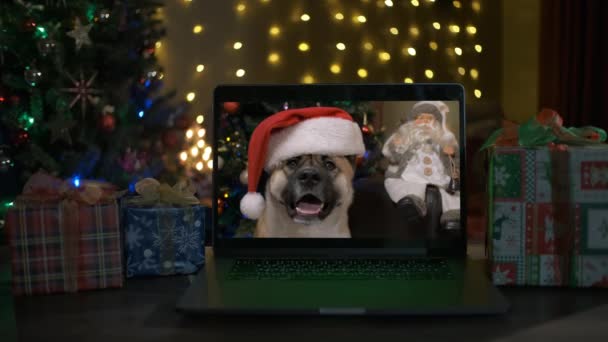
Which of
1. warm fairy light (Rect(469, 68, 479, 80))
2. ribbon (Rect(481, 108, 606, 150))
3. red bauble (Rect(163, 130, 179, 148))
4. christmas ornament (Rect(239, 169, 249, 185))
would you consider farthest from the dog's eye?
warm fairy light (Rect(469, 68, 479, 80))

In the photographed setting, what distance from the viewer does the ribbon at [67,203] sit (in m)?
0.75

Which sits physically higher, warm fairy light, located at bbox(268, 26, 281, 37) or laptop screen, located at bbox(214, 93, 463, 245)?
warm fairy light, located at bbox(268, 26, 281, 37)

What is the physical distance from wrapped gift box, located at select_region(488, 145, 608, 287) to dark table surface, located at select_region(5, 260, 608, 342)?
0.05m

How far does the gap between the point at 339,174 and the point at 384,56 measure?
99.6 inches

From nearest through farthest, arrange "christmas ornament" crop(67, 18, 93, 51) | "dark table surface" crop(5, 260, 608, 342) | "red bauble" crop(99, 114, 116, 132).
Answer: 1. "dark table surface" crop(5, 260, 608, 342)
2. "christmas ornament" crop(67, 18, 93, 51)
3. "red bauble" crop(99, 114, 116, 132)

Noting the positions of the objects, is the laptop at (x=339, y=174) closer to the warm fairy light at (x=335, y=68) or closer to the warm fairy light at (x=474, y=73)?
the warm fairy light at (x=335, y=68)

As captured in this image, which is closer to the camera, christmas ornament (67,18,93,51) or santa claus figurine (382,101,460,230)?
santa claus figurine (382,101,460,230)

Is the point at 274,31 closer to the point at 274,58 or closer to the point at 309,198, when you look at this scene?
the point at 274,58

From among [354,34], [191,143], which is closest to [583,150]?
[191,143]

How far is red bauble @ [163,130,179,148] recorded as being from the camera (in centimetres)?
254

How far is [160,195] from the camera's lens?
33.7 inches

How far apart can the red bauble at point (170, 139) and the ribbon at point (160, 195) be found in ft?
5.65

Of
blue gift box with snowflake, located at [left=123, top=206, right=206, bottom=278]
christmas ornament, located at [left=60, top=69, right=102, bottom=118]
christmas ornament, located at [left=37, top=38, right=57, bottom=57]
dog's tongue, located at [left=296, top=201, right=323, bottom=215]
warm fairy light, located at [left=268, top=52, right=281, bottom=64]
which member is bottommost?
blue gift box with snowflake, located at [left=123, top=206, right=206, bottom=278]

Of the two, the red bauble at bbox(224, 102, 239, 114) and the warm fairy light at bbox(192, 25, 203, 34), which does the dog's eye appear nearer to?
the red bauble at bbox(224, 102, 239, 114)
